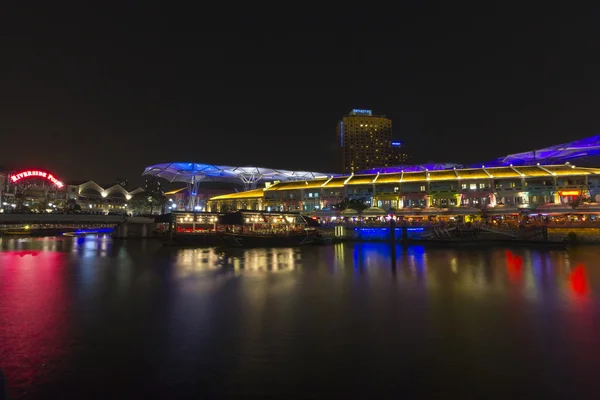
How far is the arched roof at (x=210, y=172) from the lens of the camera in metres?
76.6

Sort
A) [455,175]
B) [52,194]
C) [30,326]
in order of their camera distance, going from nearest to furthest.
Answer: [30,326] < [455,175] < [52,194]

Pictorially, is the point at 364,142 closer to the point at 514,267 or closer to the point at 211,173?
the point at 211,173

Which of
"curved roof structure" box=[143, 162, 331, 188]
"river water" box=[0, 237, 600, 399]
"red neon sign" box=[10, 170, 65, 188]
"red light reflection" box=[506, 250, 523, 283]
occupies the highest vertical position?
"curved roof structure" box=[143, 162, 331, 188]

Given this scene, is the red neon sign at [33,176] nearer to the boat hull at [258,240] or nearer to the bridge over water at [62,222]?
the bridge over water at [62,222]

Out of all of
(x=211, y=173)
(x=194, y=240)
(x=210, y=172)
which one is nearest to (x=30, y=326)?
(x=194, y=240)

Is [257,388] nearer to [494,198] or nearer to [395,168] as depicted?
[494,198]

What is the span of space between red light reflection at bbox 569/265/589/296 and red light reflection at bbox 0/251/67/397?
21299 mm

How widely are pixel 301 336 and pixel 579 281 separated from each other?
18053 millimetres

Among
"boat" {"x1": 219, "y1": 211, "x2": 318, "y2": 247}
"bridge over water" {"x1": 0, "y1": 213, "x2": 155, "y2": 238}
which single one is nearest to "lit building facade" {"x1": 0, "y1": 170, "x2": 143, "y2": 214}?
"bridge over water" {"x1": 0, "y1": 213, "x2": 155, "y2": 238}

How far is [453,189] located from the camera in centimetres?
6700

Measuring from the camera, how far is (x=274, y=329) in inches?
438

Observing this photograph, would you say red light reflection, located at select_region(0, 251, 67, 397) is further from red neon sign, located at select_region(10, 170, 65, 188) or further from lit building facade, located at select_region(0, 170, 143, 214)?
lit building facade, located at select_region(0, 170, 143, 214)

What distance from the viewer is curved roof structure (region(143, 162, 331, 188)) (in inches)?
3018

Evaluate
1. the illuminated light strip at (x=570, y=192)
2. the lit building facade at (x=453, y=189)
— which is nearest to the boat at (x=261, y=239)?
the lit building facade at (x=453, y=189)
